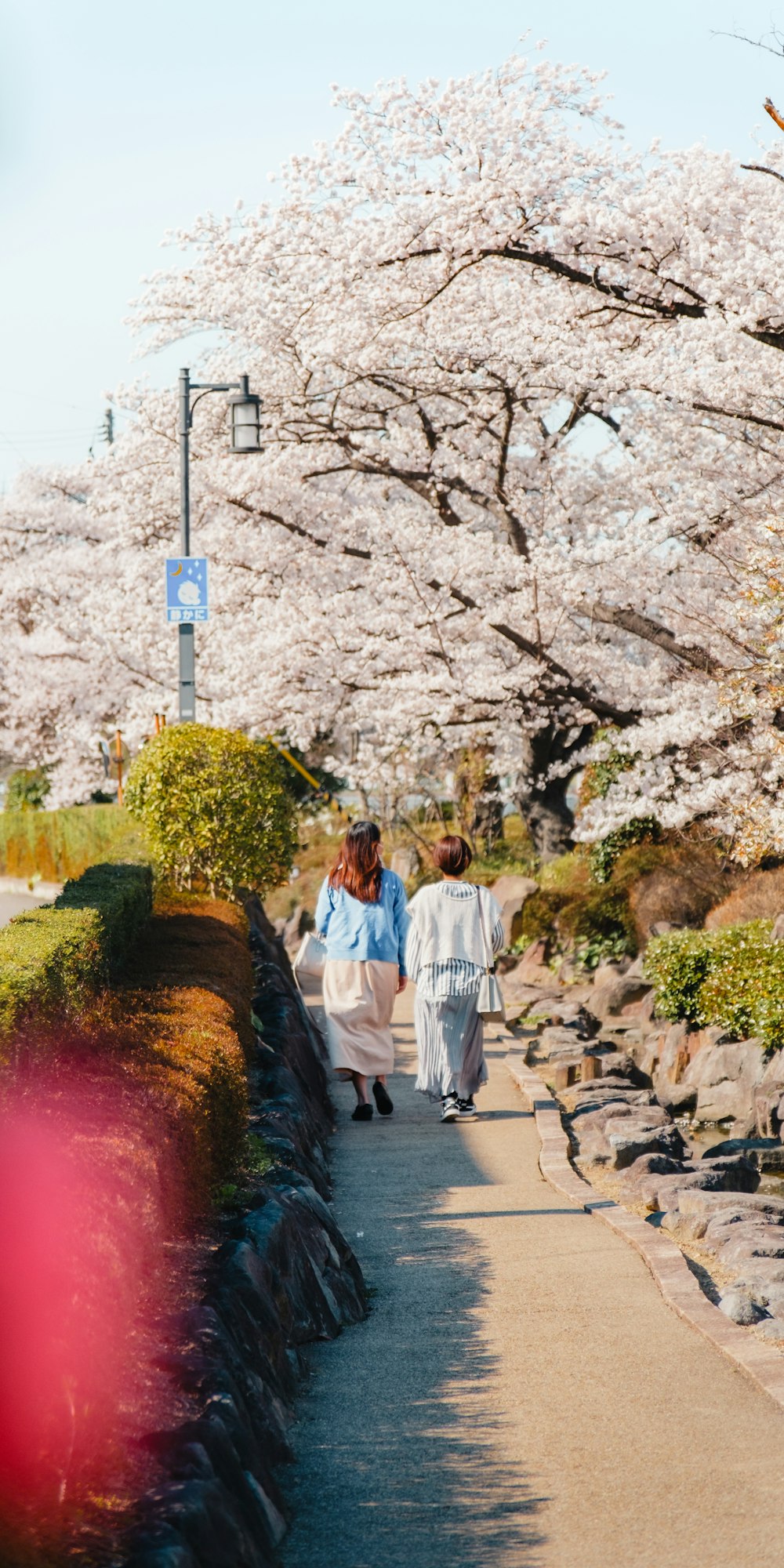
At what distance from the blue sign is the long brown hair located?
16.7 ft

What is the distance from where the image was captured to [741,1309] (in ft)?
16.1

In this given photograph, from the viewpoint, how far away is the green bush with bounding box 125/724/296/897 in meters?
11.5

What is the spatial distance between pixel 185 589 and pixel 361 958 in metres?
5.67

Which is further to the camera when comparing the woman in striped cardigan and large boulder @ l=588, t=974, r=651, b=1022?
large boulder @ l=588, t=974, r=651, b=1022

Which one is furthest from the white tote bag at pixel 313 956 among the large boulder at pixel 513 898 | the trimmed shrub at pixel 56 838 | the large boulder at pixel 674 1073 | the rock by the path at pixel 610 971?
the trimmed shrub at pixel 56 838

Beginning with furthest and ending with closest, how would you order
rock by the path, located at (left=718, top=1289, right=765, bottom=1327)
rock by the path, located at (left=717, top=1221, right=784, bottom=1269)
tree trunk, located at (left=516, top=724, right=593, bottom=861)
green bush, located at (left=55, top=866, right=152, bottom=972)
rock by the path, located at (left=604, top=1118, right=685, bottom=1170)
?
tree trunk, located at (left=516, top=724, right=593, bottom=861)
rock by the path, located at (left=604, top=1118, right=685, bottom=1170)
green bush, located at (left=55, top=866, right=152, bottom=972)
rock by the path, located at (left=717, top=1221, right=784, bottom=1269)
rock by the path, located at (left=718, top=1289, right=765, bottom=1327)

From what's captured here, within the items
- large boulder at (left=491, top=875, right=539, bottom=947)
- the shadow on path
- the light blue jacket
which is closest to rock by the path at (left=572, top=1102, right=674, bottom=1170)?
the shadow on path

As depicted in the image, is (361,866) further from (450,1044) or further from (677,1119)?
(677,1119)

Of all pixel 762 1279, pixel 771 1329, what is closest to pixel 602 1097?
pixel 762 1279

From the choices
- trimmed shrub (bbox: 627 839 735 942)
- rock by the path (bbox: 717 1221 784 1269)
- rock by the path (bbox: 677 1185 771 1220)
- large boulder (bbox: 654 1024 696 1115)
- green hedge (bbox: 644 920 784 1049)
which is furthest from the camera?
trimmed shrub (bbox: 627 839 735 942)

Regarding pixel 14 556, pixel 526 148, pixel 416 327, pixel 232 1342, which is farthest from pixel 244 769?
pixel 14 556

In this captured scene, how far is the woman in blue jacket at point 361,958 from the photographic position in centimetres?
859

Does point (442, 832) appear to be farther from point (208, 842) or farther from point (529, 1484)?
point (529, 1484)

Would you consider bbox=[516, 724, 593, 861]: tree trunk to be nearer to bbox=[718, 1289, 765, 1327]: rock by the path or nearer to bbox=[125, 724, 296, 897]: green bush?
bbox=[125, 724, 296, 897]: green bush
